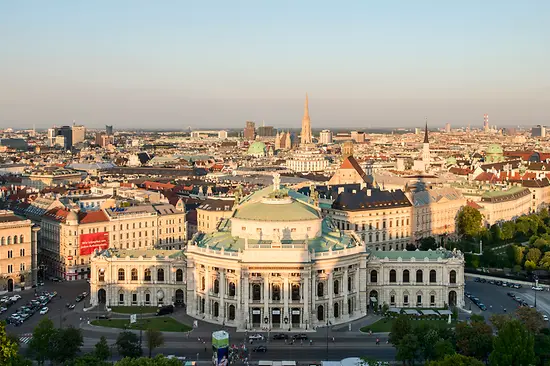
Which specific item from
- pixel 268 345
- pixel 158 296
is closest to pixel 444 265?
pixel 268 345

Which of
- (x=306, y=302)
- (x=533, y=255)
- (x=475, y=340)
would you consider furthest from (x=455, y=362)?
(x=533, y=255)

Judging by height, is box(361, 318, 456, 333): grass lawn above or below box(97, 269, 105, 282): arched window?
→ below

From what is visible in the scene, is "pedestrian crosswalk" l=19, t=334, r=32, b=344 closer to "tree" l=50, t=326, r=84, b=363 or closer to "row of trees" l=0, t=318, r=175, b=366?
"row of trees" l=0, t=318, r=175, b=366

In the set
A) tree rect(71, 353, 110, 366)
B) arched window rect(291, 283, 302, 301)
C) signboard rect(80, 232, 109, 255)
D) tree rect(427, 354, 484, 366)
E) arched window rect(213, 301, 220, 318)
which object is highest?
signboard rect(80, 232, 109, 255)

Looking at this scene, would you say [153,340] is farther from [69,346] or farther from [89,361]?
[89,361]

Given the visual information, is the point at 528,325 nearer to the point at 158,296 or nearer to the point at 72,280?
the point at 158,296

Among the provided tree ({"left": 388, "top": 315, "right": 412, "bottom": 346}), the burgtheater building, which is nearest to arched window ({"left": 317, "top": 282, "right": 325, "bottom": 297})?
the burgtheater building
